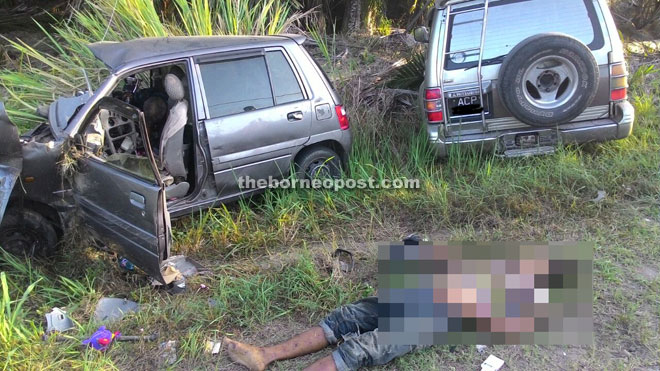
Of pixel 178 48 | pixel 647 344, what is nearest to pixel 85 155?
pixel 178 48

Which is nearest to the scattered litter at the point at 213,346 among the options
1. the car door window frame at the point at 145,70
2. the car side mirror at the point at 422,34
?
the car door window frame at the point at 145,70

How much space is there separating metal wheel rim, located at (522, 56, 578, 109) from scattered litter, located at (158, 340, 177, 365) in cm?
349

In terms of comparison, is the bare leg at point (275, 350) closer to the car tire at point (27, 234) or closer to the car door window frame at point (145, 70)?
the car door window frame at point (145, 70)

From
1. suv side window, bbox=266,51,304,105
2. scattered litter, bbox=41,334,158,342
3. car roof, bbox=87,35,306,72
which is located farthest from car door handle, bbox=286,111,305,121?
scattered litter, bbox=41,334,158,342

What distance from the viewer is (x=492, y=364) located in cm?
292

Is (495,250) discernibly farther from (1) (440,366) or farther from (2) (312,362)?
(2) (312,362)

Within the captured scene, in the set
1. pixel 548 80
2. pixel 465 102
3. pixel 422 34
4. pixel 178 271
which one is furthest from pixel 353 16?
pixel 178 271

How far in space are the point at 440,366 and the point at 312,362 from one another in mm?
738

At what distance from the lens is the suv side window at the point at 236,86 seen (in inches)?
171

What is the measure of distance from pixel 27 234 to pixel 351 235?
2.51 meters

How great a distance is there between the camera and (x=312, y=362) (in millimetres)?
3072

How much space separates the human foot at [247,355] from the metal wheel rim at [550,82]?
10.4 feet

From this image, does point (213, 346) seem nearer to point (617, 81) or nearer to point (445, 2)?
point (445, 2)

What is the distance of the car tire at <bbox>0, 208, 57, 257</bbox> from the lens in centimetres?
383
